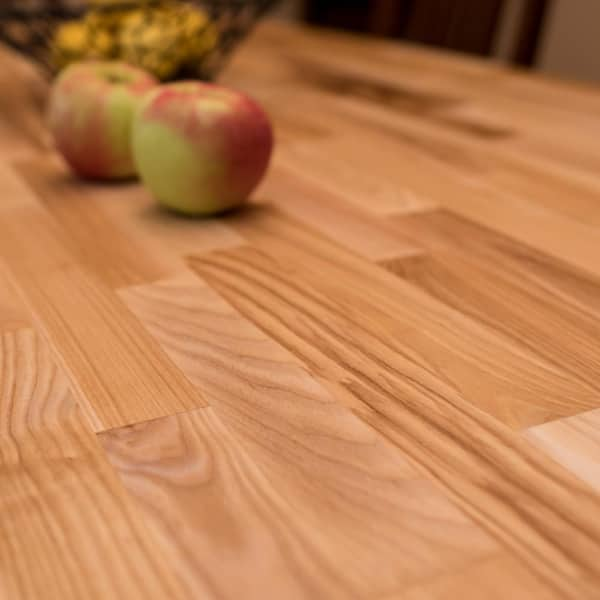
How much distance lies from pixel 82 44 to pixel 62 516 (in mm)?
894

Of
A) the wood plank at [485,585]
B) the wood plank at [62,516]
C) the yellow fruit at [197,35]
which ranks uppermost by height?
the yellow fruit at [197,35]

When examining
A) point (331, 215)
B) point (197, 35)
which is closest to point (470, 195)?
point (331, 215)

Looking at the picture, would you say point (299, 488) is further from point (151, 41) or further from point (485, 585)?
point (151, 41)

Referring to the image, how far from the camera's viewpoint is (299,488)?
1.29 ft

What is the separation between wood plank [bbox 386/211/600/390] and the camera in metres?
0.54

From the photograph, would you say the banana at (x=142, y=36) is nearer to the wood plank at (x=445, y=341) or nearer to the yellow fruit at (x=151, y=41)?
the yellow fruit at (x=151, y=41)

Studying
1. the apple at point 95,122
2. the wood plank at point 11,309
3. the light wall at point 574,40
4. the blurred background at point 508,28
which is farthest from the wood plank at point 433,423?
the light wall at point 574,40

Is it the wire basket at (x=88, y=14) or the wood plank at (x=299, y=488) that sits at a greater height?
the wire basket at (x=88, y=14)

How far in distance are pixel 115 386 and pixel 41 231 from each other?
1.02 ft

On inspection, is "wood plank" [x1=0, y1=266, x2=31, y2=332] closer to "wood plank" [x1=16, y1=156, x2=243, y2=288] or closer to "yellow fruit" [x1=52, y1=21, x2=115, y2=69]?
"wood plank" [x1=16, y1=156, x2=243, y2=288]

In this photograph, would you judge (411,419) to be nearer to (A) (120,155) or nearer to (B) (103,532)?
(B) (103,532)

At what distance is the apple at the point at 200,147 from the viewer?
2.51 feet

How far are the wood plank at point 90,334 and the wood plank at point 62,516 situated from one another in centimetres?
2

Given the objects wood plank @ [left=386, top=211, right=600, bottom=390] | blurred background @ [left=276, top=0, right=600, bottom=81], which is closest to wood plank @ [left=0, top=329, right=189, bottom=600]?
wood plank @ [left=386, top=211, right=600, bottom=390]
